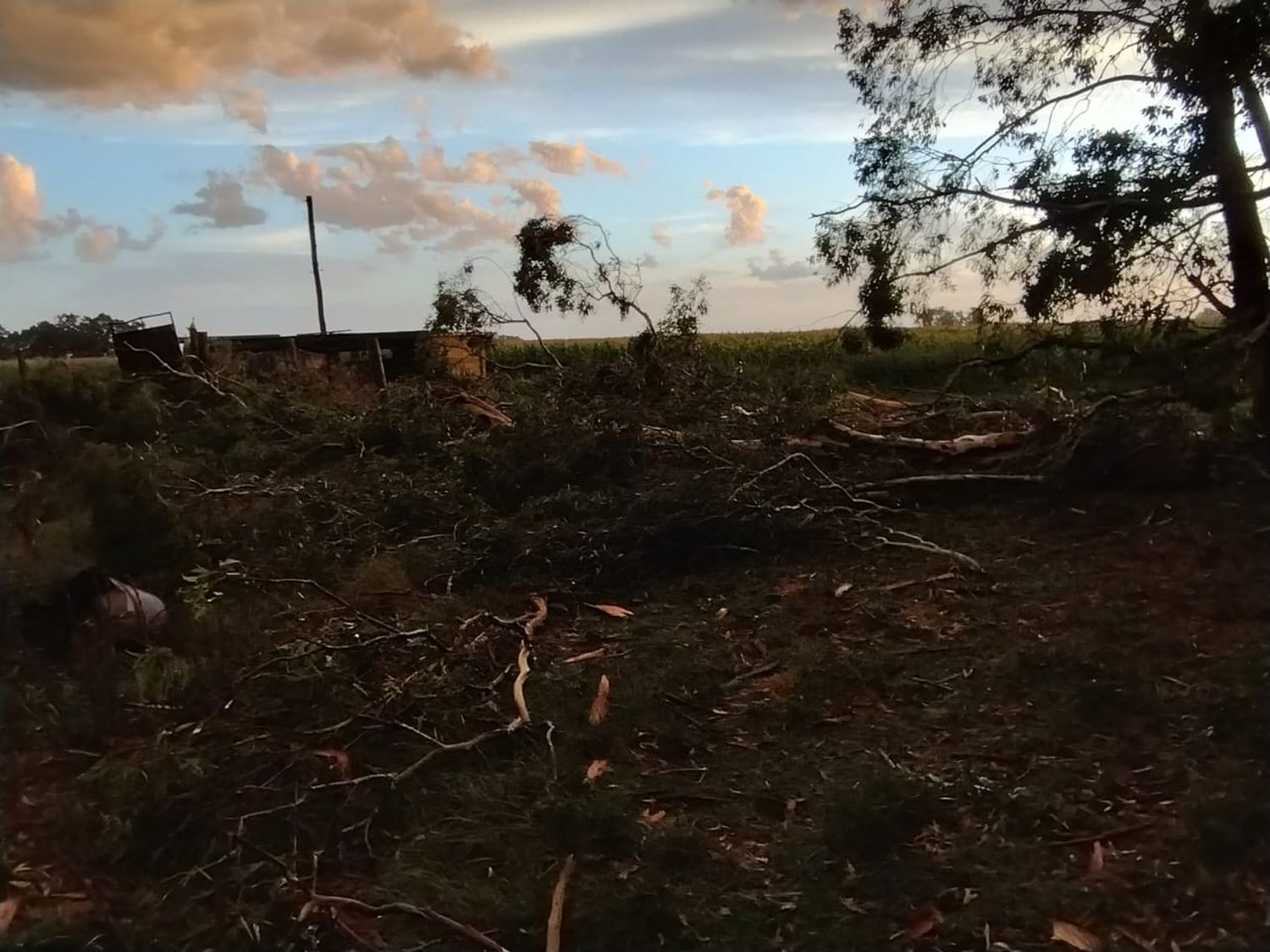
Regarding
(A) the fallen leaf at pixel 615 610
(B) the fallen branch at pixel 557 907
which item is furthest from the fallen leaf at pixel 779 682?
(B) the fallen branch at pixel 557 907

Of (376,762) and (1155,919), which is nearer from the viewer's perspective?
(1155,919)

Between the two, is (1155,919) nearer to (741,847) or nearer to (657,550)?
(741,847)

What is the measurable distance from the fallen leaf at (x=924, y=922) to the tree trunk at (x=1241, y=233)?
18.2ft

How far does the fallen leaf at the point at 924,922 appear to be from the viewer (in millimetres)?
2650

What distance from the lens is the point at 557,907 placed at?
9.12 ft

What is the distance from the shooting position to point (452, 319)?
10.5 m

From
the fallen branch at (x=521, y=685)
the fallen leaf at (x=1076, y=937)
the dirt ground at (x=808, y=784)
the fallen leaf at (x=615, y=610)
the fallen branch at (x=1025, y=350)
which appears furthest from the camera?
the fallen branch at (x=1025, y=350)

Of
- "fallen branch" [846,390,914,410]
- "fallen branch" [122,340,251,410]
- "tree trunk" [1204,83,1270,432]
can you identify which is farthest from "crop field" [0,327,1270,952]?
"fallen branch" [122,340,251,410]

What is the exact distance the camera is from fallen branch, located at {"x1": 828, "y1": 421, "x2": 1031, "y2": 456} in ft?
24.8

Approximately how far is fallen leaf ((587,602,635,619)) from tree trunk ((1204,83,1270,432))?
453 cm

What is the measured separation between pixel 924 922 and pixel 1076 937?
37cm

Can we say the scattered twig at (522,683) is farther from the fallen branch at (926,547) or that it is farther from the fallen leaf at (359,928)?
the fallen branch at (926,547)

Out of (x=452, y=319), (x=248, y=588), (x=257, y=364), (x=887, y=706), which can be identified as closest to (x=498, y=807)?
(x=887, y=706)

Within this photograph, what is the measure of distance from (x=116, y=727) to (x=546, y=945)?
7.27ft
